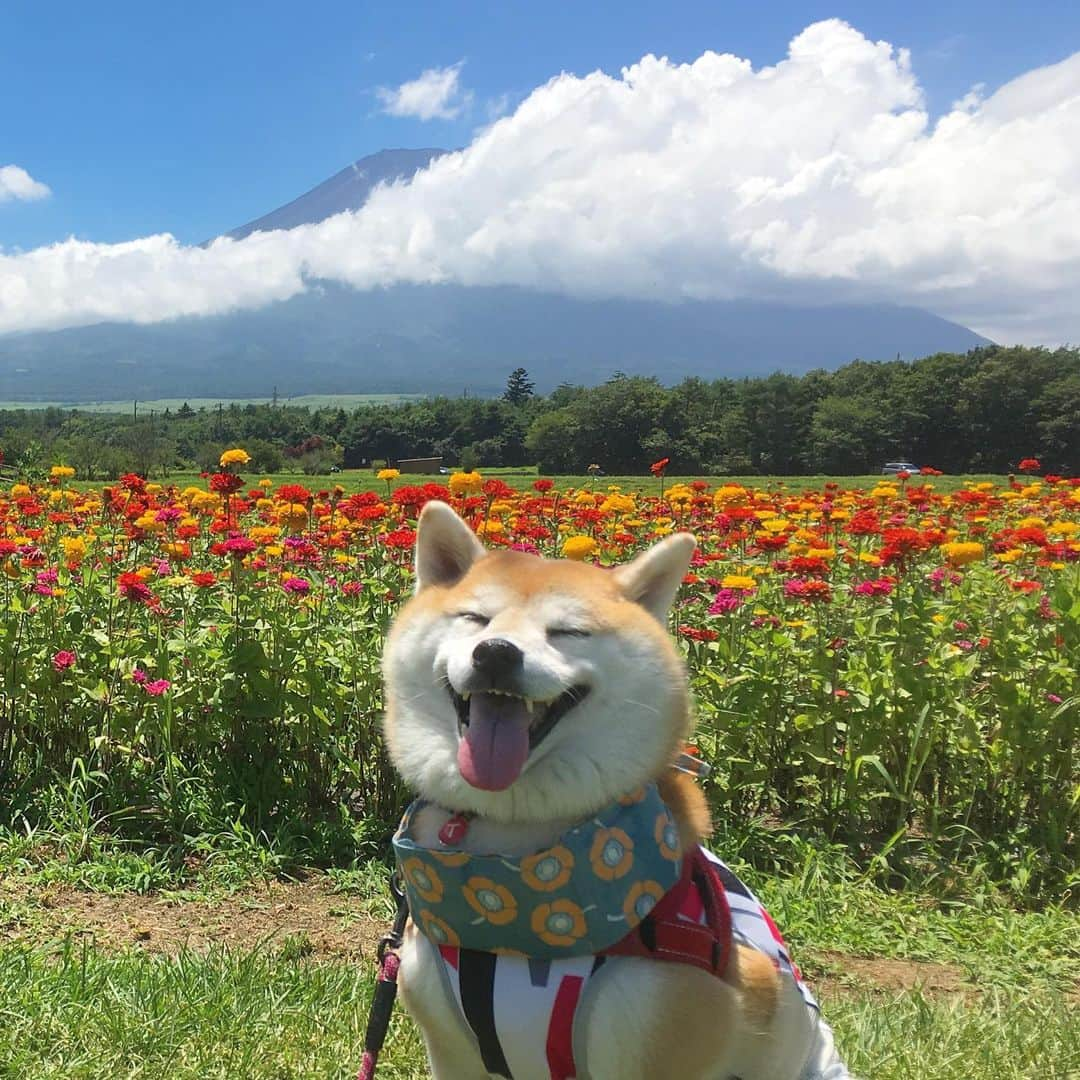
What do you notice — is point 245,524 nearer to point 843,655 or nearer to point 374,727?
point 374,727

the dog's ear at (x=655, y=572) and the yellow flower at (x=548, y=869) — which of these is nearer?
the yellow flower at (x=548, y=869)

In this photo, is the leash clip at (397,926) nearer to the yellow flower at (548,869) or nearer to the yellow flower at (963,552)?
the yellow flower at (548,869)

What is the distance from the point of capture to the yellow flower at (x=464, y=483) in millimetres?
4801

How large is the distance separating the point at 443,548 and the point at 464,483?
284 centimetres

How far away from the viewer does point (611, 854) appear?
1702 millimetres

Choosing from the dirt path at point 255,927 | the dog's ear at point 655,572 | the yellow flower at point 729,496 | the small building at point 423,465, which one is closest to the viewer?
the dog's ear at point 655,572

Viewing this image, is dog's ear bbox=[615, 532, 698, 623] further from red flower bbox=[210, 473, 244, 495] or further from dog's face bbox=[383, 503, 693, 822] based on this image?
red flower bbox=[210, 473, 244, 495]

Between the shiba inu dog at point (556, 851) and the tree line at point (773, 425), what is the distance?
44673 mm

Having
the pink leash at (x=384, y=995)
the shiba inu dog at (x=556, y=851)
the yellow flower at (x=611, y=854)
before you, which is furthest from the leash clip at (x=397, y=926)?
the yellow flower at (x=611, y=854)

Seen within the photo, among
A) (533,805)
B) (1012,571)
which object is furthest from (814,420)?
(533,805)

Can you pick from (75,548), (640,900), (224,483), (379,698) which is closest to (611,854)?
(640,900)

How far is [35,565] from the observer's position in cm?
451

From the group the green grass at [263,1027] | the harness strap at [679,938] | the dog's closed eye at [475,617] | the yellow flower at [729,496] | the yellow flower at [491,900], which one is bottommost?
the green grass at [263,1027]

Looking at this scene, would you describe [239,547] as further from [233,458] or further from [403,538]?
[403,538]
